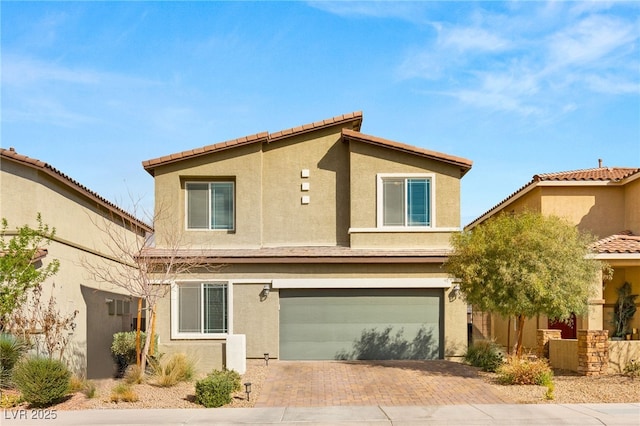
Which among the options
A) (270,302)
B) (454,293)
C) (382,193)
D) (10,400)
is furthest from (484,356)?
(10,400)

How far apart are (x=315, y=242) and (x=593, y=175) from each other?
12053 millimetres

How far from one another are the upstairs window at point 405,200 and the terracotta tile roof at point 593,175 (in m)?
5.92

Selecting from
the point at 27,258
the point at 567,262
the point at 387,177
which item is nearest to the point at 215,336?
the point at 27,258

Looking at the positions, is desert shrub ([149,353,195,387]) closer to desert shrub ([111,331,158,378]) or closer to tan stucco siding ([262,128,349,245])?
desert shrub ([111,331,158,378])

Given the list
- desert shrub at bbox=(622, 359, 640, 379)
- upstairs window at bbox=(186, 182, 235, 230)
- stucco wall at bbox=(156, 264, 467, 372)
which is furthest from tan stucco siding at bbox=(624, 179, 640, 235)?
upstairs window at bbox=(186, 182, 235, 230)

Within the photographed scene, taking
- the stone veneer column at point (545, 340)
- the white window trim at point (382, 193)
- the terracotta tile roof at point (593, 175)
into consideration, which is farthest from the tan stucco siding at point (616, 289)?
the white window trim at point (382, 193)

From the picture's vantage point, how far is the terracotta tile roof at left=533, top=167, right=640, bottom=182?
25.5 metres

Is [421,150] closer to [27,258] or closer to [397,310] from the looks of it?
[397,310]

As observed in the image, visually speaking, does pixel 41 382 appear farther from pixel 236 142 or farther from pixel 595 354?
pixel 595 354

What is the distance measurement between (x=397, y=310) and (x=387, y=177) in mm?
4399

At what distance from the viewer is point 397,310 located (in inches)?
850

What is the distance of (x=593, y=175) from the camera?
26484mm

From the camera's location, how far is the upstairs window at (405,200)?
72.1 ft

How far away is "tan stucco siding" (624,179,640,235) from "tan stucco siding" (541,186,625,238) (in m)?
0.21
